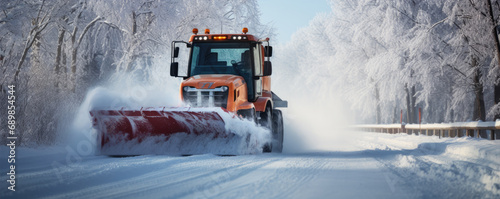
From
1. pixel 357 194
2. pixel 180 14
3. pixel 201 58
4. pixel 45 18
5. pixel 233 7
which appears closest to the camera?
pixel 357 194

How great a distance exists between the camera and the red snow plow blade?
356 inches

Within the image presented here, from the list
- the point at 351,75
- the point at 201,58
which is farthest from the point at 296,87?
the point at 201,58

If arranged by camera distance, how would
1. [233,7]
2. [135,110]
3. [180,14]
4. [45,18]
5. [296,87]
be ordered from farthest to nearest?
[296,87] < [233,7] < [180,14] < [45,18] < [135,110]

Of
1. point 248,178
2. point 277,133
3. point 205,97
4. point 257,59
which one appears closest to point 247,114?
point 205,97

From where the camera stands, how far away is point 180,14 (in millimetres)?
21969

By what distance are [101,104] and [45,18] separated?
39.1 ft

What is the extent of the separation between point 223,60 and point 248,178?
519 cm

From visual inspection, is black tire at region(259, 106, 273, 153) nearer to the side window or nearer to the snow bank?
the side window

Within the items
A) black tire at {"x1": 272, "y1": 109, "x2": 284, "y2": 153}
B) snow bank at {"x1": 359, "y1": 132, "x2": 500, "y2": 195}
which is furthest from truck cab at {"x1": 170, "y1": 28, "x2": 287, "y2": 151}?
snow bank at {"x1": 359, "y1": 132, "x2": 500, "y2": 195}

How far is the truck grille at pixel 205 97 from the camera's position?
9820 millimetres

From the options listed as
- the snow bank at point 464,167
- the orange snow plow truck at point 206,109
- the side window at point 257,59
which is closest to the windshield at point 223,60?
the orange snow plow truck at point 206,109

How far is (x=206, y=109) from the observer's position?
28.7 feet

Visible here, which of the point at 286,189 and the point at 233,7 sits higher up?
the point at 233,7

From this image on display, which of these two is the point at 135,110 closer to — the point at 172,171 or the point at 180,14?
the point at 172,171
